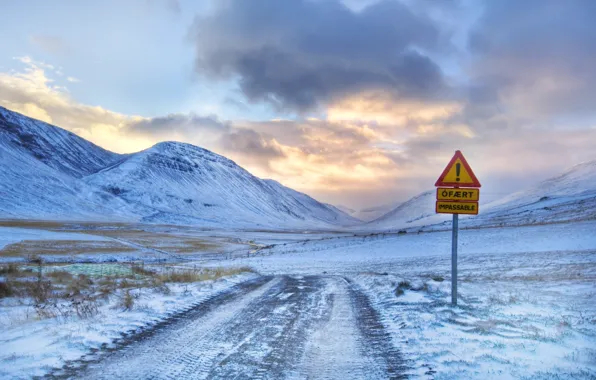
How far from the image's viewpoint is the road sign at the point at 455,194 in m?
10.2

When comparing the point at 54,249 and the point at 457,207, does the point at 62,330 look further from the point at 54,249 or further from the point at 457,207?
the point at 54,249

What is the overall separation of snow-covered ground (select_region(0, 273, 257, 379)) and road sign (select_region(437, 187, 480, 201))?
301 inches

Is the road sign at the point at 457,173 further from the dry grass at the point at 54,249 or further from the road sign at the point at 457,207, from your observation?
the dry grass at the point at 54,249

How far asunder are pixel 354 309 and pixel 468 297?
3.78 m

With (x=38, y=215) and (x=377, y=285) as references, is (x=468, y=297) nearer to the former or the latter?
(x=377, y=285)

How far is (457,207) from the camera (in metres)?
10.3

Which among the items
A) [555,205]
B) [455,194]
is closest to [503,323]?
[455,194]

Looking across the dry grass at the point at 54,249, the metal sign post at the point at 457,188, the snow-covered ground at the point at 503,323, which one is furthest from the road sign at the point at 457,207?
the dry grass at the point at 54,249

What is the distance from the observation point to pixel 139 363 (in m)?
6.52

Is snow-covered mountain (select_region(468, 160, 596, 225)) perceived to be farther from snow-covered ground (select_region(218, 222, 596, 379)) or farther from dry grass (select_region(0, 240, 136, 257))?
dry grass (select_region(0, 240, 136, 257))

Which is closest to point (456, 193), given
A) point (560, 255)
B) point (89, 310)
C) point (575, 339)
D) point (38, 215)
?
point (575, 339)

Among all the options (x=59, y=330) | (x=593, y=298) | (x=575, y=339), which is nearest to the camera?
(x=575, y=339)

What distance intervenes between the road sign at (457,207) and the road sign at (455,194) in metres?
0.11

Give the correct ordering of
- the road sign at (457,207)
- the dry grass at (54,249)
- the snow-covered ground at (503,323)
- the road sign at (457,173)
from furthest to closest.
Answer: the dry grass at (54,249), the road sign at (457,173), the road sign at (457,207), the snow-covered ground at (503,323)
